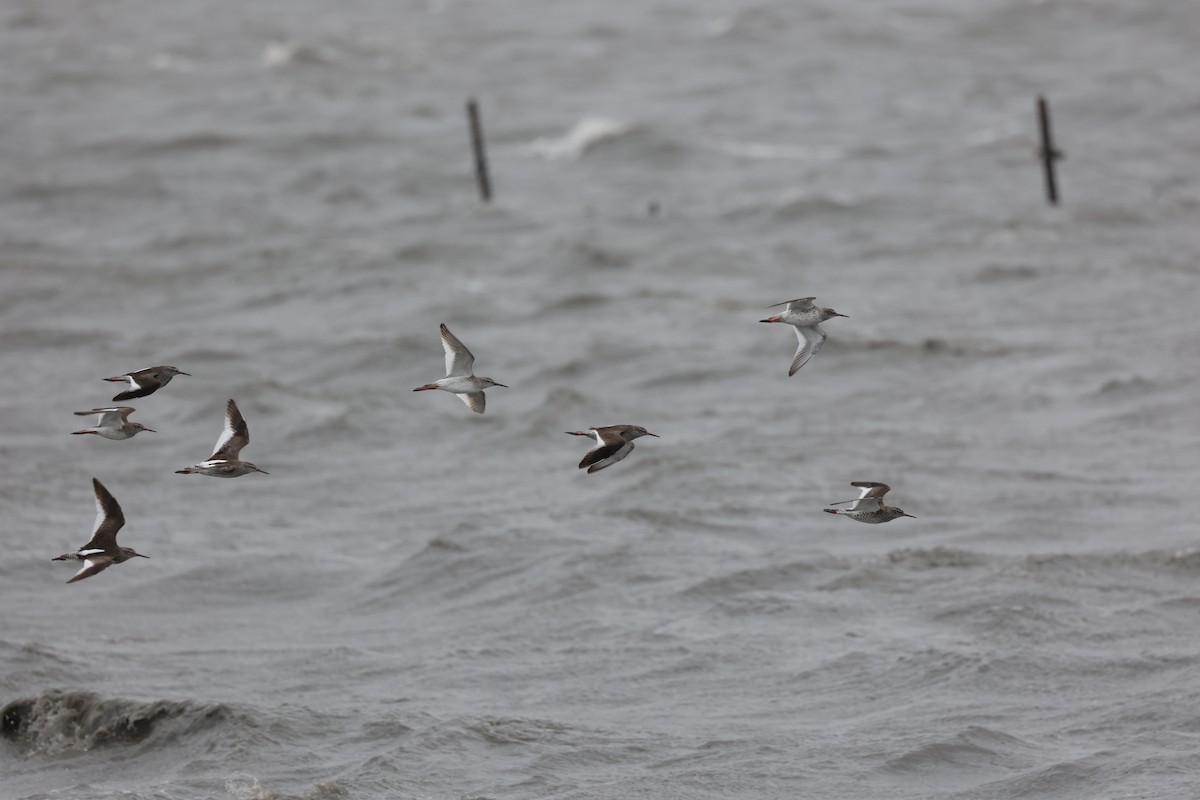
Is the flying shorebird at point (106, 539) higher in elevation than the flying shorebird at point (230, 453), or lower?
lower

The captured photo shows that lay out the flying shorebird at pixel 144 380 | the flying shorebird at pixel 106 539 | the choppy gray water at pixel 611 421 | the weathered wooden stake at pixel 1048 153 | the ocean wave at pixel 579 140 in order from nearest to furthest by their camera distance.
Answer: the flying shorebird at pixel 144 380 < the flying shorebird at pixel 106 539 < the choppy gray water at pixel 611 421 < the weathered wooden stake at pixel 1048 153 < the ocean wave at pixel 579 140

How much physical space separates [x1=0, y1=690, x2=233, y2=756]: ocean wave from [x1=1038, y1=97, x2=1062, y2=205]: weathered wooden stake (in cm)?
2785

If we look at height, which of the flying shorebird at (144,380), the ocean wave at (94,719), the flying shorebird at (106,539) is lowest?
the ocean wave at (94,719)

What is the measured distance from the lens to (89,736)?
61.1ft

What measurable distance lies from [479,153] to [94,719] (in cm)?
2888

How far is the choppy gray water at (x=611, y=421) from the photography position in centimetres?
1891

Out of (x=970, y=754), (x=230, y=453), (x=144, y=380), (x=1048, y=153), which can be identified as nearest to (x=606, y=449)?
(x=230, y=453)

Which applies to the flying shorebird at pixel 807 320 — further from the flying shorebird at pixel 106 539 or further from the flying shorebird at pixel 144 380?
the flying shorebird at pixel 106 539

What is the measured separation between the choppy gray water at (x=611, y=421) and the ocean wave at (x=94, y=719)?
49 mm

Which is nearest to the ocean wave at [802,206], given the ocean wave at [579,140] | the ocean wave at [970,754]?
the ocean wave at [579,140]

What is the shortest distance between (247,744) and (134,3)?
64535 millimetres

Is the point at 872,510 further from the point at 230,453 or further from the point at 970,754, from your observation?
the point at 230,453

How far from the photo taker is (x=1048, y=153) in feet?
138

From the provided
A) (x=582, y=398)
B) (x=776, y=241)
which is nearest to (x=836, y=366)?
(x=582, y=398)
